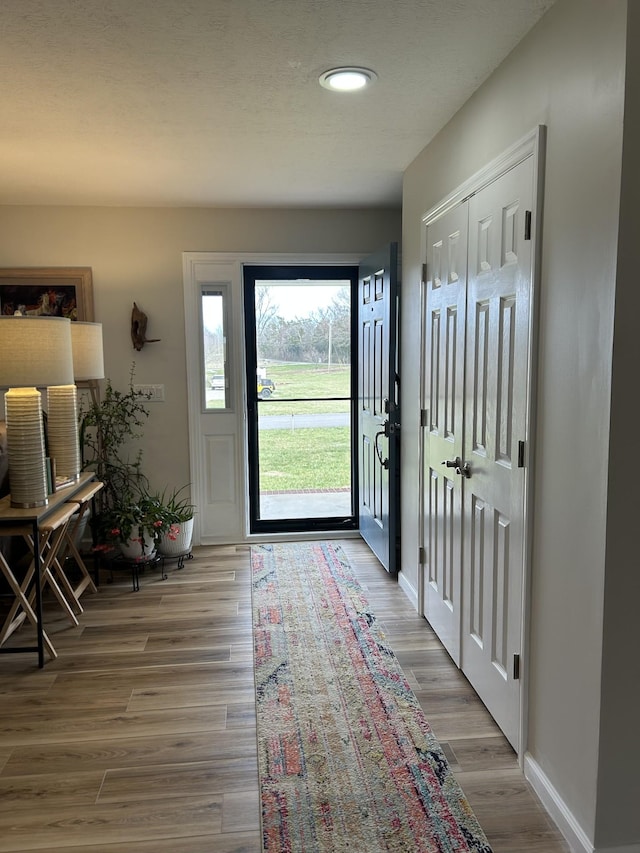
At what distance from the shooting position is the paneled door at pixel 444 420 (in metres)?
2.73

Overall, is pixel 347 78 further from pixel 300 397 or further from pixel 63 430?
pixel 300 397

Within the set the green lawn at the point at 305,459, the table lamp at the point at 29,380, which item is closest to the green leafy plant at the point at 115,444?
the green lawn at the point at 305,459

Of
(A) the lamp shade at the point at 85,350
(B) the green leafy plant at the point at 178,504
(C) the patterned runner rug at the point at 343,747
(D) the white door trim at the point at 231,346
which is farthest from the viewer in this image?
(D) the white door trim at the point at 231,346

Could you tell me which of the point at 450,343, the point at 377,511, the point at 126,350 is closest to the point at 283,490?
the point at 377,511

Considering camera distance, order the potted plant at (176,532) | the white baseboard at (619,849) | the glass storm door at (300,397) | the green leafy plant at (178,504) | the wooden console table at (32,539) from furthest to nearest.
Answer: the glass storm door at (300,397)
the green leafy plant at (178,504)
the potted plant at (176,532)
the wooden console table at (32,539)
the white baseboard at (619,849)

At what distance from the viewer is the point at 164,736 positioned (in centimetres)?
239

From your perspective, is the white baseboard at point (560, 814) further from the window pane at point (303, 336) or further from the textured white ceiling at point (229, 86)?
the window pane at point (303, 336)

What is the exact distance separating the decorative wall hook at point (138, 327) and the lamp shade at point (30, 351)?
1452mm

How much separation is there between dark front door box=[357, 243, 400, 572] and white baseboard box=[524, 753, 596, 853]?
1.86 metres

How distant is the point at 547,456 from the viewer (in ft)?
6.38

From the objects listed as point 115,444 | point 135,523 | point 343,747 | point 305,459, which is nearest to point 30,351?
point 135,523

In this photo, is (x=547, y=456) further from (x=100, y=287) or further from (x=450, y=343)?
Result: (x=100, y=287)

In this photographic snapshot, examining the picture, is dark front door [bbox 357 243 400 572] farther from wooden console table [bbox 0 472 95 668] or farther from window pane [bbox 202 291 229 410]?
wooden console table [bbox 0 472 95 668]

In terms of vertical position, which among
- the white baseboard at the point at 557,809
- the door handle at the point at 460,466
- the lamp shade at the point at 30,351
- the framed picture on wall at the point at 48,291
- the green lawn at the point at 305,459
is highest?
the framed picture on wall at the point at 48,291
